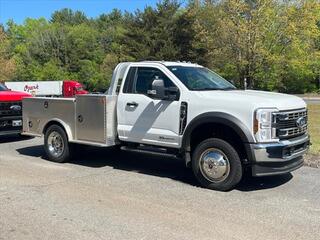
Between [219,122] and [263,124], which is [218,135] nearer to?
[219,122]

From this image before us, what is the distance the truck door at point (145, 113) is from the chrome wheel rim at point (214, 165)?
2.05 ft

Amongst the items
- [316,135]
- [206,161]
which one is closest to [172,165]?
[206,161]

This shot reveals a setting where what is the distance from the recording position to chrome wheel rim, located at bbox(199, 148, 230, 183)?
24.2 feet

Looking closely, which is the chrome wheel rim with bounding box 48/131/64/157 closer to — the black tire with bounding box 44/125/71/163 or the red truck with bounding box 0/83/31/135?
the black tire with bounding box 44/125/71/163

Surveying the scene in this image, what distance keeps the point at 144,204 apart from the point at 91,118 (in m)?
2.92

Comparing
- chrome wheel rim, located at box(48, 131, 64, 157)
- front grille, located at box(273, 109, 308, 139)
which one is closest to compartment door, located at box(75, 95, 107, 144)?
chrome wheel rim, located at box(48, 131, 64, 157)

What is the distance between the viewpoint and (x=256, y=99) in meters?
7.25

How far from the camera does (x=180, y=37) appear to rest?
50.4m

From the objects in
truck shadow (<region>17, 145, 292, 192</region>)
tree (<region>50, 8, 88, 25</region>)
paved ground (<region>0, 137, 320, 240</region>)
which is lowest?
paved ground (<region>0, 137, 320, 240</region>)

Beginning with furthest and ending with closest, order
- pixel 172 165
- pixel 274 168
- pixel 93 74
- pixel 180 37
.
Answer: pixel 93 74, pixel 180 37, pixel 172 165, pixel 274 168

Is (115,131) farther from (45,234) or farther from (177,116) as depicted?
(45,234)

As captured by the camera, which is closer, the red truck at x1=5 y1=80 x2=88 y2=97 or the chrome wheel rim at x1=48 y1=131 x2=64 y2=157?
the chrome wheel rim at x1=48 y1=131 x2=64 y2=157

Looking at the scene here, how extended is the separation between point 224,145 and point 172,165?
7.59 ft

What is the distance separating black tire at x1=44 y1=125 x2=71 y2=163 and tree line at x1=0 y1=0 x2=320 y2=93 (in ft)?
57.0
